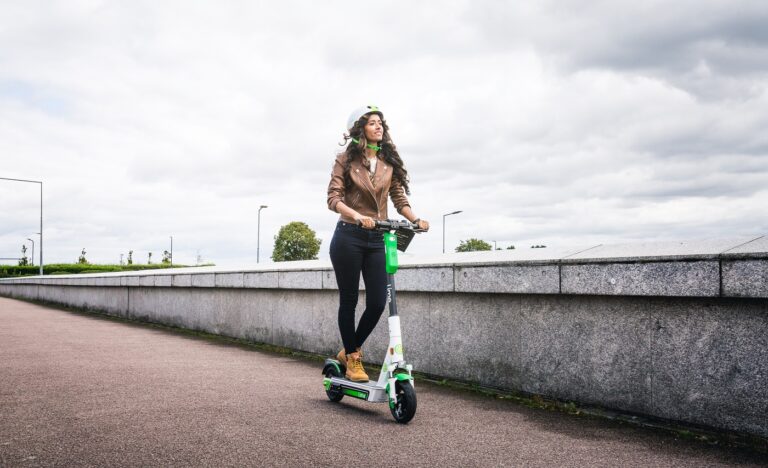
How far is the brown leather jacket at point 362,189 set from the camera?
4.69 m

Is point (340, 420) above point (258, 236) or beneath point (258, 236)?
beneath

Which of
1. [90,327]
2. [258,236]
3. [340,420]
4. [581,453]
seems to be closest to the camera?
[581,453]

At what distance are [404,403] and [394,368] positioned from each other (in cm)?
24

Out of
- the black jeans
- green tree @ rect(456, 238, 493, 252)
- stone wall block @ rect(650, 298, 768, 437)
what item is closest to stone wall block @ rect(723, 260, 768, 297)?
stone wall block @ rect(650, 298, 768, 437)

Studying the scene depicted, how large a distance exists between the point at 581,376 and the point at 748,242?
1436 millimetres

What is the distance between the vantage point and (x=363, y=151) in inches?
187

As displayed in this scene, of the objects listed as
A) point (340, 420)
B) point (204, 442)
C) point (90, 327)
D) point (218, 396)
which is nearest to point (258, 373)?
point (218, 396)

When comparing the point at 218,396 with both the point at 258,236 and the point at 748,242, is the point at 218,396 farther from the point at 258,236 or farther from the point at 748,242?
the point at 258,236

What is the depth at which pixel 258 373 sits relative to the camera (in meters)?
6.38

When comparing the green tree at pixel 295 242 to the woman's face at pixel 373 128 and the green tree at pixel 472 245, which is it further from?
the woman's face at pixel 373 128

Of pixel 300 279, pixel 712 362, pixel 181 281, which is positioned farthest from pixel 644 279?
pixel 181 281

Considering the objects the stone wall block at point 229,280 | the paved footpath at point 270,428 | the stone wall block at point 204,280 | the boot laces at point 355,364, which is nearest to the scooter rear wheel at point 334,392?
the paved footpath at point 270,428

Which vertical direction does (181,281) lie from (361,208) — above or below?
below

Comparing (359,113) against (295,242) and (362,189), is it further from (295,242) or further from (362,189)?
(295,242)
